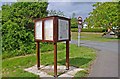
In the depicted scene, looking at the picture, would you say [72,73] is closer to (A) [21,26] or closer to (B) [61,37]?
(B) [61,37]

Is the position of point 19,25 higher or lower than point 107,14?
lower

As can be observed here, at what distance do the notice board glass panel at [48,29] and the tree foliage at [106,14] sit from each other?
21.2 metres

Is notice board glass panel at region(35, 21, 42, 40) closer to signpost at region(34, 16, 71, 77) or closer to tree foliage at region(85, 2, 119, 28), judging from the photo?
signpost at region(34, 16, 71, 77)

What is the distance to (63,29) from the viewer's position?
7746 millimetres

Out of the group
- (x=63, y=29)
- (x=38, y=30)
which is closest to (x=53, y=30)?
(x=63, y=29)

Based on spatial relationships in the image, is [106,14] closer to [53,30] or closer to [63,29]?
[63,29]

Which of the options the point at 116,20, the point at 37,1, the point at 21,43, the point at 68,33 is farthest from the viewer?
the point at 116,20

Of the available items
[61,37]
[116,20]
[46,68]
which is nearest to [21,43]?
[46,68]

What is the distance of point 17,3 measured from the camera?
15.5m

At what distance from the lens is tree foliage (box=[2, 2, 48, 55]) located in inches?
529

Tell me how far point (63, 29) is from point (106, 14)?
21.8 meters

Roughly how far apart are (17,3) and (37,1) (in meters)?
1.56

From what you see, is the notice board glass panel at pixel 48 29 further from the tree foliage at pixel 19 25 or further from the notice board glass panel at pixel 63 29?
the tree foliage at pixel 19 25

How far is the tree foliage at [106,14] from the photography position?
90.9 feet
